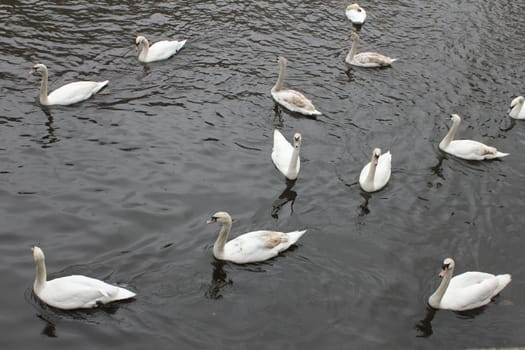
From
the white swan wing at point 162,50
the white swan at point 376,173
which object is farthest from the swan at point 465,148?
the white swan wing at point 162,50

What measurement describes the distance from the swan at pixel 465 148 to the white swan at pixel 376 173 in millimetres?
2096

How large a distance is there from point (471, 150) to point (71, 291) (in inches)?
416

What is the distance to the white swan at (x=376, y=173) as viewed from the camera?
14.6 metres

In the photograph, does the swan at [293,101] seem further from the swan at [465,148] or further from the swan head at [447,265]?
the swan head at [447,265]

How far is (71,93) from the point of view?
1694 cm

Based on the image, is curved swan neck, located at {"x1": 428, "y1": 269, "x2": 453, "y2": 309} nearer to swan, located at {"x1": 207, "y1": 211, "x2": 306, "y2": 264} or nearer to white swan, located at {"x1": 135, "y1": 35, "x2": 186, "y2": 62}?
swan, located at {"x1": 207, "y1": 211, "x2": 306, "y2": 264}

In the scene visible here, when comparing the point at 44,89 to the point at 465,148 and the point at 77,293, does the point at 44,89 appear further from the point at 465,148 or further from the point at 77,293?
the point at 465,148

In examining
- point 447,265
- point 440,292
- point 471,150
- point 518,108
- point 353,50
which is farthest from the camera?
point 353,50

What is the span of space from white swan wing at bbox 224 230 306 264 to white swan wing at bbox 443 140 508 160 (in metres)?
6.25

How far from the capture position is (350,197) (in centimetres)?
1472

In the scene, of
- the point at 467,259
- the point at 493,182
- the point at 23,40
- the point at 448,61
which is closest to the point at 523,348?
the point at 467,259

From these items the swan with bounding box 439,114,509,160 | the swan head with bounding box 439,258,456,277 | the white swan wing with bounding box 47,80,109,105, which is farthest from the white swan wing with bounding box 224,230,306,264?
the white swan wing with bounding box 47,80,109,105

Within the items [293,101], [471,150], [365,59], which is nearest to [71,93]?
[293,101]

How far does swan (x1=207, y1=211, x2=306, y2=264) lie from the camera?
40.7 ft
